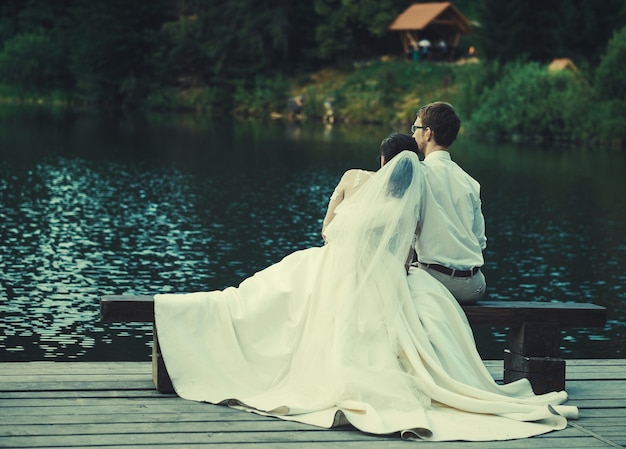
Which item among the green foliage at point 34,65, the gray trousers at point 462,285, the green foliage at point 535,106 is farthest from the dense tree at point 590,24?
the gray trousers at point 462,285

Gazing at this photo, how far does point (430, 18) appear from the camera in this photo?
59156 mm

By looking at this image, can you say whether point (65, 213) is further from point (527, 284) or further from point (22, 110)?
point (22, 110)

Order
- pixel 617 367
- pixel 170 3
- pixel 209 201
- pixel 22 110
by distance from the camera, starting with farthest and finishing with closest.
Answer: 1. pixel 170 3
2. pixel 22 110
3. pixel 209 201
4. pixel 617 367

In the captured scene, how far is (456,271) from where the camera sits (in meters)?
5.66

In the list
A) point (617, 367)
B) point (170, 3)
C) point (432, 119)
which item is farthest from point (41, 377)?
point (170, 3)

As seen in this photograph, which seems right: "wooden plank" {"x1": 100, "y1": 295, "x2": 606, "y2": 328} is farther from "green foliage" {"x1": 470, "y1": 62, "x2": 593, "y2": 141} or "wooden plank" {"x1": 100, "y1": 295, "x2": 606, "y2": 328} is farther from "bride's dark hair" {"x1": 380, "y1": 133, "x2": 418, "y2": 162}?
"green foliage" {"x1": 470, "y1": 62, "x2": 593, "y2": 141}

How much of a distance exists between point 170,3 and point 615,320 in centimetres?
5797

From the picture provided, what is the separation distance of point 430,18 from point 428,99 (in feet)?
28.8

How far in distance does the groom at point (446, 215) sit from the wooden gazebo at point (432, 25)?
54185 millimetres

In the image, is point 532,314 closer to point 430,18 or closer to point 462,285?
point 462,285

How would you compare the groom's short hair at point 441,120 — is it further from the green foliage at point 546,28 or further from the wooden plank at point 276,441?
the green foliage at point 546,28

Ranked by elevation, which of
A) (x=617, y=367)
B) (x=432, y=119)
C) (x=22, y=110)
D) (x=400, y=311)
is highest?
(x=432, y=119)

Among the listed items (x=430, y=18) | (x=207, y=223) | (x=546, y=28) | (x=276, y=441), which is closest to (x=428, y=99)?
(x=546, y=28)

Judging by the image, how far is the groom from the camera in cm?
562
